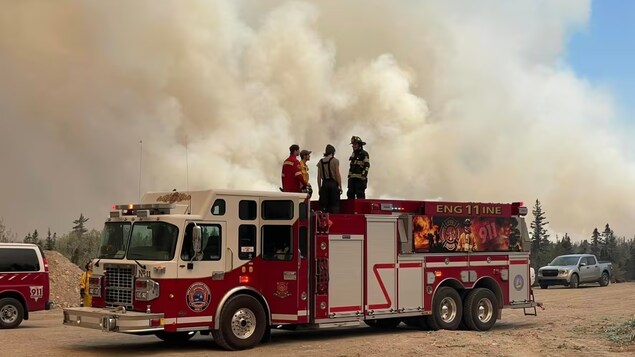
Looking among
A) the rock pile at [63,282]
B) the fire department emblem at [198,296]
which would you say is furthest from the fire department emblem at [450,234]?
the rock pile at [63,282]

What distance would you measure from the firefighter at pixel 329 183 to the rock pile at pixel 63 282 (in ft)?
54.8

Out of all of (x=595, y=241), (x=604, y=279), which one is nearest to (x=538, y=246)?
(x=595, y=241)

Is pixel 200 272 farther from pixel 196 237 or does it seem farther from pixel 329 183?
pixel 329 183

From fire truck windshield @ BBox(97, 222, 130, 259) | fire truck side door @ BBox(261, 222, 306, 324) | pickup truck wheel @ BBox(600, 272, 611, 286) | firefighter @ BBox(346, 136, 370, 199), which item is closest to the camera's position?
fire truck windshield @ BBox(97, 222, 130, 259)

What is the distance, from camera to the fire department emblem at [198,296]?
14633 mm

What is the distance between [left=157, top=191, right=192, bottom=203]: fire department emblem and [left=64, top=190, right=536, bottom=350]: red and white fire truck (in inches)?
1.2

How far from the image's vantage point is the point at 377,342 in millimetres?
16234

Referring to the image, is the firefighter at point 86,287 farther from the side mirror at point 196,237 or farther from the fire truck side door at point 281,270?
the fire truck side door at point 281,270

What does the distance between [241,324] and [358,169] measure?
17.1ft

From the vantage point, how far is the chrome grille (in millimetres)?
14703

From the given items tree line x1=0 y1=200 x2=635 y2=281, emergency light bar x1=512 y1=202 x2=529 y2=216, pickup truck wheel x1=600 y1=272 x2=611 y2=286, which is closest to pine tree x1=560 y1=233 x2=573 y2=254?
tree line x1=0 y1=200 x2=635 y2=281

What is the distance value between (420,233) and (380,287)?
179 centimetres

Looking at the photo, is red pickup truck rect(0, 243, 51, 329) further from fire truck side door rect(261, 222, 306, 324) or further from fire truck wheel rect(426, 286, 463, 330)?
fire truck wheel rect(426, 286, 463, 330)

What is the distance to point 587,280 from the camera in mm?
38938
